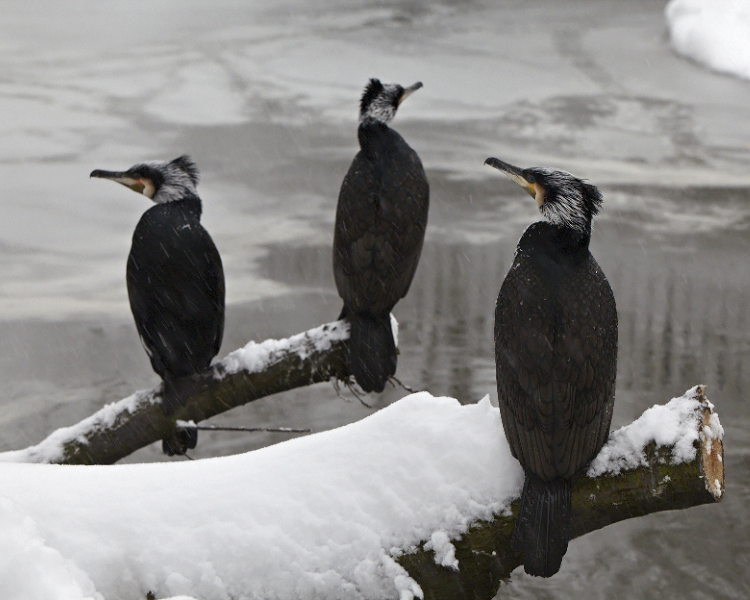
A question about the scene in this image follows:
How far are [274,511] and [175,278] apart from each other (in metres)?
1.52

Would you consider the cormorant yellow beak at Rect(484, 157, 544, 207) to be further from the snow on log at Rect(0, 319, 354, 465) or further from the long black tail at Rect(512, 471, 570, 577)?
the snow on log at Rect(0, 319, 354, 465)

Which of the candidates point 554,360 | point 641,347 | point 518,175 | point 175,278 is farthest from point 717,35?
point 554,360

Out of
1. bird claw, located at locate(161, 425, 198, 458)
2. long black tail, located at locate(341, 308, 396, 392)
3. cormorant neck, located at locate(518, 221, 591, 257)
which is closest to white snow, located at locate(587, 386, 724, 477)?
cormorant neck, located at locate(518, 221, 591, 257)

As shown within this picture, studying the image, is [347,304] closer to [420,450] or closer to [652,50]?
[420,450]

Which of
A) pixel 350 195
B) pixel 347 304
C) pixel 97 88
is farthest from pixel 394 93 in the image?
pixel 97 88

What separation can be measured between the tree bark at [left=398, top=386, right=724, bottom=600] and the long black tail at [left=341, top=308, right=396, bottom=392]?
115 centimetres

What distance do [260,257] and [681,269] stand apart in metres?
2.75

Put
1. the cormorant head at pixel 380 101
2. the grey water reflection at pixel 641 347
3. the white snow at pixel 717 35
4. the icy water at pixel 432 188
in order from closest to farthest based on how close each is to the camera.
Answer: the grey water reflection at pixel 641 347 → the cormorant head at pixel 380 101 → the icy water at pixel 432 188 → the white snow at pixel 717 35

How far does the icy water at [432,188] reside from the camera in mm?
4785

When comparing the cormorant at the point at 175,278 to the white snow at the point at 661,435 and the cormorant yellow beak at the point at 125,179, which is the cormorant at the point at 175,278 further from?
the white snow at the point at 661,435

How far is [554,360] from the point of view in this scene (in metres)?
2.25

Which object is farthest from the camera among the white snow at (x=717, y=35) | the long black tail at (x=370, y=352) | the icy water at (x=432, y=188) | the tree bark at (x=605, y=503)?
the white snow at (x=717, y=35)

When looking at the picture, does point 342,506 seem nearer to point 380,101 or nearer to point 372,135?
point 372,135

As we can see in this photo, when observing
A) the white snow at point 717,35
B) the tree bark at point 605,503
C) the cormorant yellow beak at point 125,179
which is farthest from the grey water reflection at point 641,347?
the white snow at point 717,35
